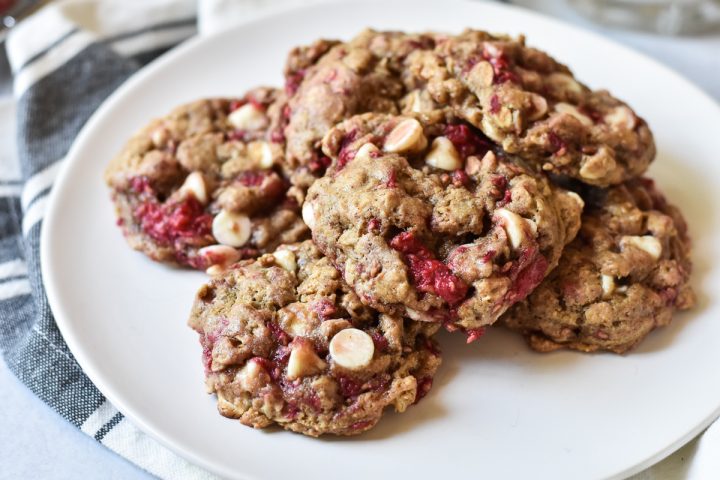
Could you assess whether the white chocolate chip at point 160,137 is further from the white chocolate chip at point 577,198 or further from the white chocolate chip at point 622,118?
the white chocolate chip at point 622,118

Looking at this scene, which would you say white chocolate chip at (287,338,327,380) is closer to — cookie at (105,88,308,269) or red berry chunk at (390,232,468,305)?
red berry chunk at (390,232,468,305)

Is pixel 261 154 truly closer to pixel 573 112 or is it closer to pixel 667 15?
pixel 573 112

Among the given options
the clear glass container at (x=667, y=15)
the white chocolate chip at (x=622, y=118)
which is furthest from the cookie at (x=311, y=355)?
the clear glass container at (x=667, y=15)

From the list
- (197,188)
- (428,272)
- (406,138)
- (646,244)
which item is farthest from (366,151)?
(646,244)

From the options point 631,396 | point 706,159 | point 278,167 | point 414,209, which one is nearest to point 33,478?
point 278,167

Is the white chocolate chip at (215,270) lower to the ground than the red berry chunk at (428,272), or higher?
lower

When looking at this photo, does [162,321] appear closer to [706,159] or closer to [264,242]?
[264,242]
